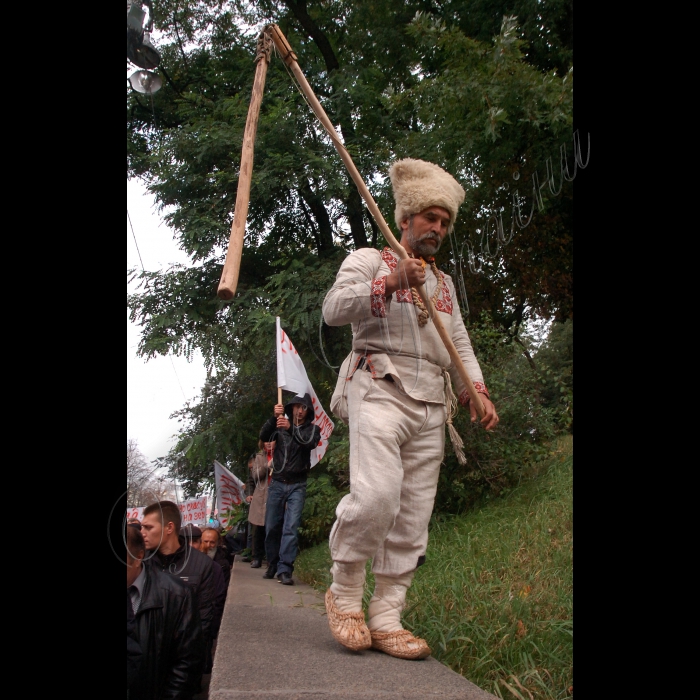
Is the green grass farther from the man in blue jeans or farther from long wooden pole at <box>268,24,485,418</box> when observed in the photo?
long wooden pole at <box>268,24,485,418</box>

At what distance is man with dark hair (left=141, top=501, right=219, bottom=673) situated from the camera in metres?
3.17

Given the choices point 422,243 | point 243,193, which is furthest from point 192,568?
point 243,193

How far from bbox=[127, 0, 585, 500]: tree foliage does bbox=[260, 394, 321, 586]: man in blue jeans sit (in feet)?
2.28

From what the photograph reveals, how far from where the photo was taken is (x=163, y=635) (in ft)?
9.50

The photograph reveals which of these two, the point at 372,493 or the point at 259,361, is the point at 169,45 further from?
the point at 372,493

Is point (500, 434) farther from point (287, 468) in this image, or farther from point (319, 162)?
point (319, 162)

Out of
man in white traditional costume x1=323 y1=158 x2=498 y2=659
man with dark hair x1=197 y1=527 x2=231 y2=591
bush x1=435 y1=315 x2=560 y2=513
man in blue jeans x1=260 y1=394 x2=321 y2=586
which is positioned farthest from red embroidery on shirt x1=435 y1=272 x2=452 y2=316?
man with dark hair x1=197 y1=527 x2=231 y2=591

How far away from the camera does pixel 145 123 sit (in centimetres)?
930

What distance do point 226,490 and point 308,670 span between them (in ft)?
21.1

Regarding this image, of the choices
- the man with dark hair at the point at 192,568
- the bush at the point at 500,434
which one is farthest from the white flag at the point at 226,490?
the man with dark hair at the point at 192,568

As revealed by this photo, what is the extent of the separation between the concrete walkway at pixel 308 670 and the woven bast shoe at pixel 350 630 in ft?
0.14

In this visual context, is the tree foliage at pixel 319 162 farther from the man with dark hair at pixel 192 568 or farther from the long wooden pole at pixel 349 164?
the long wooden pole at pixel 349 164
